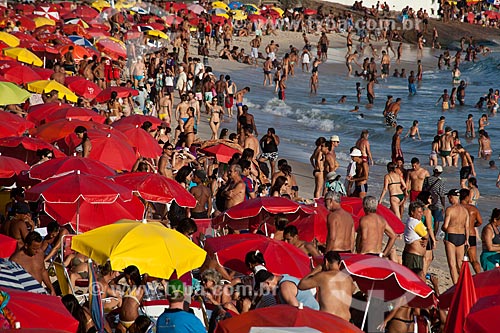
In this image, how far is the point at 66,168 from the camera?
32.1 feet

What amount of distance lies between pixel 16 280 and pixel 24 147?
4899mm

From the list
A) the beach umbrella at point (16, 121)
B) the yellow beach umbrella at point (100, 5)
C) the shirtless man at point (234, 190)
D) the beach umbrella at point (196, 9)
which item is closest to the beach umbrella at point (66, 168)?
the shirtless man at point (234, 190)

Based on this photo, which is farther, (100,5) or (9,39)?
(100,5)

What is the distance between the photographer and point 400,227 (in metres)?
10.1

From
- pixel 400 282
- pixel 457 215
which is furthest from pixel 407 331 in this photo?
pixel 457 215

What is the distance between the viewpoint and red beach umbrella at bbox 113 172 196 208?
31.8ft

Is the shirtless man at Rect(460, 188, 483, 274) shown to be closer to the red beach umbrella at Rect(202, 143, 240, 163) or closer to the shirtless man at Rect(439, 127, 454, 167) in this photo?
the red beach umbrella at Rect(202, 143, 240, 163)

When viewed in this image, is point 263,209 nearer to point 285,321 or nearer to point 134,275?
point 134,275

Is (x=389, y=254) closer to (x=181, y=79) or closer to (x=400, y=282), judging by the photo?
(x=400, y=282)

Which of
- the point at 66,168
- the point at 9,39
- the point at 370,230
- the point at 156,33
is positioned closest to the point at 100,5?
the point at 156,33

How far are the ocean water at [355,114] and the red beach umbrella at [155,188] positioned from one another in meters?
8.91

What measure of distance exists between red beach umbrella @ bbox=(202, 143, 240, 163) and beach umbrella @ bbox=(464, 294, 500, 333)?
309 inches

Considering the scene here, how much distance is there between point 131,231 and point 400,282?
2256 millimetres

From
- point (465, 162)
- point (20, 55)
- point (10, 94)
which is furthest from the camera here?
point (20, 55)
